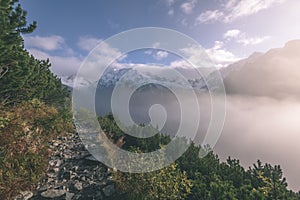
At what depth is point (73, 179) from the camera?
6.65 meters

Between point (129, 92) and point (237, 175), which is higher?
point (129, 92)

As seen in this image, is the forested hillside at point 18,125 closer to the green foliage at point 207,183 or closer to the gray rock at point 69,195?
the gray rock at point 69,195

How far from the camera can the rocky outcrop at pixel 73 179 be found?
5.77 metres

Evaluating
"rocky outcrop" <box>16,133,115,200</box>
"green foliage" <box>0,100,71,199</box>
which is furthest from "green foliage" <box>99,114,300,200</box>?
"green foliage" <box>0,100,71,199</box>

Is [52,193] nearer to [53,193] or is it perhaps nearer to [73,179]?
[53,193]

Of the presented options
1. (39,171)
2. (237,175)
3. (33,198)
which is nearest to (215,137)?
(237,175)

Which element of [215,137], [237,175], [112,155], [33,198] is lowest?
[33,198]

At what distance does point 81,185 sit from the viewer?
243 inches

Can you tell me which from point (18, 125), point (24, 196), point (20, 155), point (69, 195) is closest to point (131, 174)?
point (69, 195)

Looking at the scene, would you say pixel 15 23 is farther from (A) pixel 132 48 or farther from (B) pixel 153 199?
(B) pixel 153 199

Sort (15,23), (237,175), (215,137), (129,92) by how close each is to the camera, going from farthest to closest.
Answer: (15,23) < (129,92) < (237,175) < (215,137)

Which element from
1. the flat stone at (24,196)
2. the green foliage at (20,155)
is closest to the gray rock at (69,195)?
the flat stone at (24,196)

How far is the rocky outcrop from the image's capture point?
5766mm

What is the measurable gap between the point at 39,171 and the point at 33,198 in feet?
4.63
